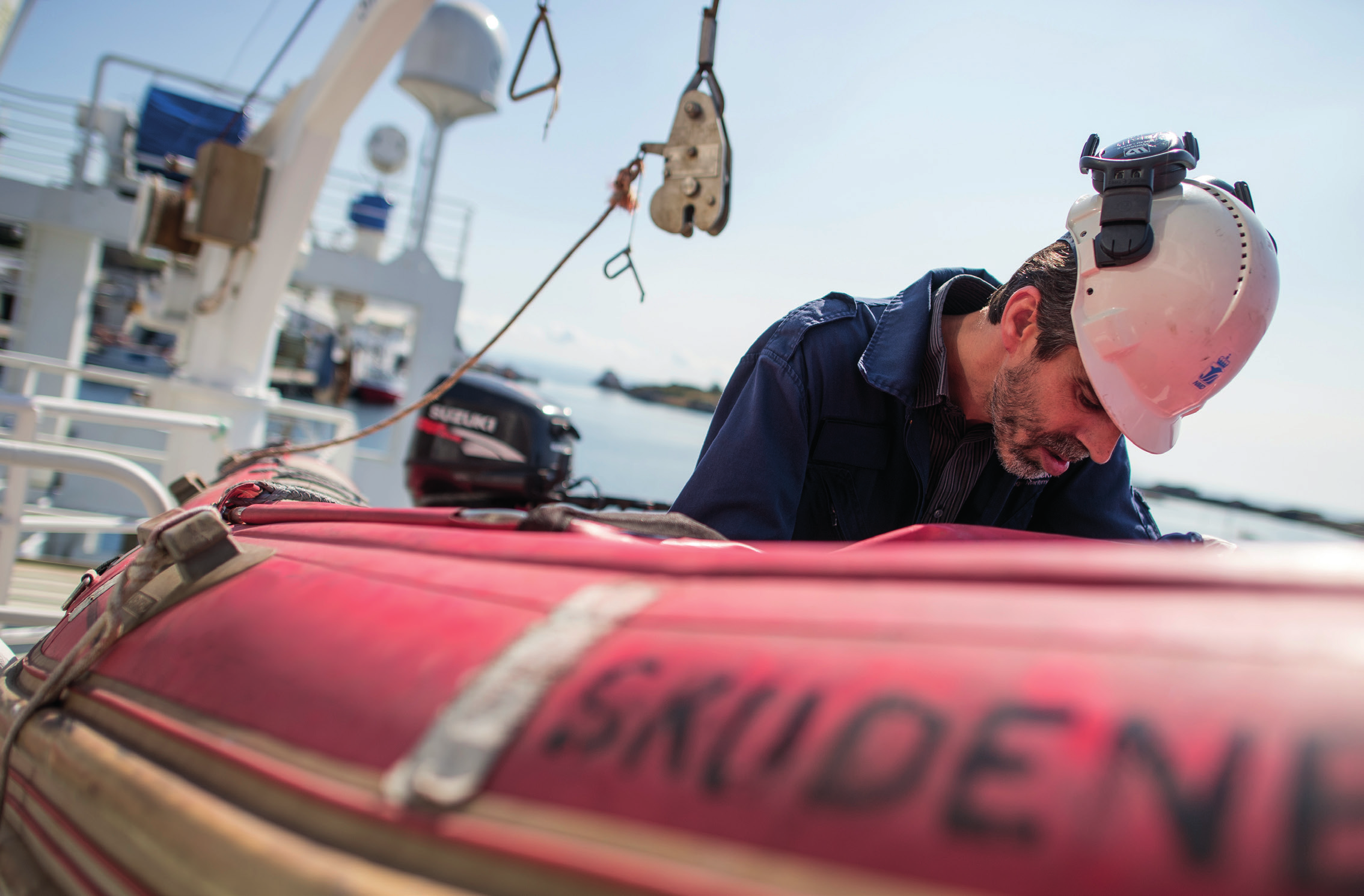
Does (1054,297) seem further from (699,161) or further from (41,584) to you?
(41,584)

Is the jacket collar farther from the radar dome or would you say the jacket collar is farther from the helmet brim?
the radar dome

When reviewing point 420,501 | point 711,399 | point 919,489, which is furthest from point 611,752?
point 711,399

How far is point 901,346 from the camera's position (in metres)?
1.42

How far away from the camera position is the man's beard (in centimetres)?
137

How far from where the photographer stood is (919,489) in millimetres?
1486

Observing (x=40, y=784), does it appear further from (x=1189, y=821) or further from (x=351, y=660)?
(x=1189, y=821)

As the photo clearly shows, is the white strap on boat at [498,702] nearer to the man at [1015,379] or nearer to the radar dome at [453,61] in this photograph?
the man at [1015,379]

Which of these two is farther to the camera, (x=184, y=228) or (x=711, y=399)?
(x=184, y=228)

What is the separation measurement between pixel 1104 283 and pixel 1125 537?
0.58 m

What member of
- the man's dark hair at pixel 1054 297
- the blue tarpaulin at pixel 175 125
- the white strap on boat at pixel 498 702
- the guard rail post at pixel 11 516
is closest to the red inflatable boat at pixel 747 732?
the white strap on boat at pixel 498 702

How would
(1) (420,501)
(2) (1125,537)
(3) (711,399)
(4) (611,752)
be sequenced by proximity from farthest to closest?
1. (3) (711,399)
2. (1) (420,501)
3. (2) (1125,537)
4. (4) (611,752)

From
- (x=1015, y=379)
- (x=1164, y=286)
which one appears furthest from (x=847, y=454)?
(x=1164, y=286)

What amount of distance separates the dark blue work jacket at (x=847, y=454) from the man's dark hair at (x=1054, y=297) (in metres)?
0.19

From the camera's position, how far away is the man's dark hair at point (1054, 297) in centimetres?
136
